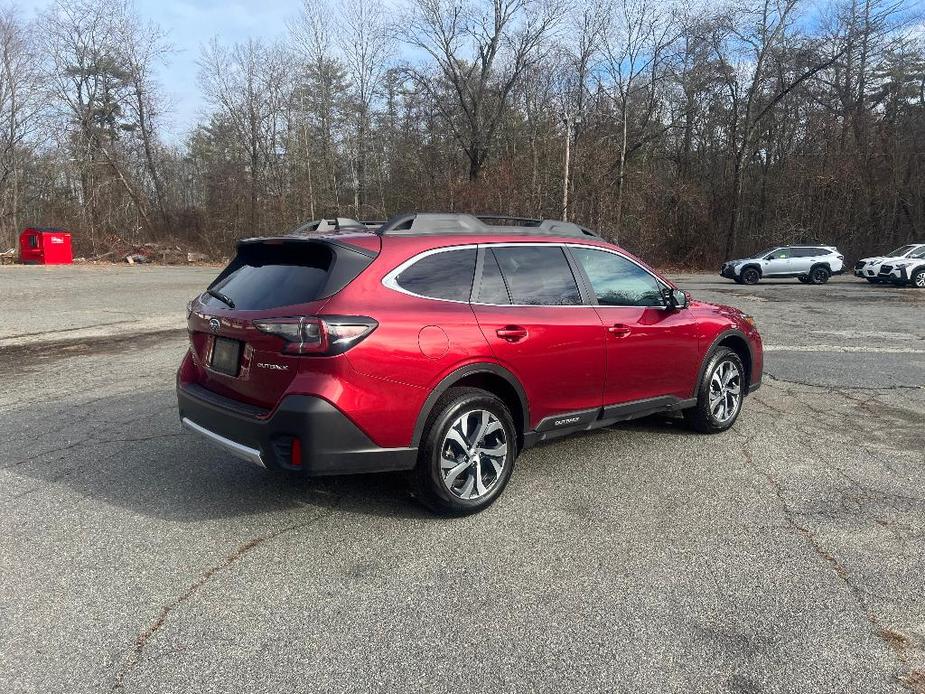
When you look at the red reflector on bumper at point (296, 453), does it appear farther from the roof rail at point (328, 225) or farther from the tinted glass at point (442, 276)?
the roof rail at point (328, 225)

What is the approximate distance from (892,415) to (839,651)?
4.36 m

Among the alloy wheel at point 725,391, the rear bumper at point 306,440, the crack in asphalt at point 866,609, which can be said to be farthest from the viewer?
the alloy wheel at point 725,391

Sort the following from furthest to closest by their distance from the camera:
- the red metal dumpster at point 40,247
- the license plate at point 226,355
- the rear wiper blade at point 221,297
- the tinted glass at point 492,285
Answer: the red metal dumpster at point 40,247 → the tinted glass at point 492,285 → the rear wiper blade at point 221,297 → the license plate at point 226,355

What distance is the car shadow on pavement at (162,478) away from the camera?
12.6 ft

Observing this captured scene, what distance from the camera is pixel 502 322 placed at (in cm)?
378

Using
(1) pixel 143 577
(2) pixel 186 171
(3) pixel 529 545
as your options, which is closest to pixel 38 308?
(1) pixel 143 577

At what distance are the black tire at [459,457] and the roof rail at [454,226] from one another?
101 centimetres

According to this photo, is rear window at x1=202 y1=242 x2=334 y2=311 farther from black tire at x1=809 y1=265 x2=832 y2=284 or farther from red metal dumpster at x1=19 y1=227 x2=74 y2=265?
red metal dumpster at x1=19 y1=227 x2=74 y2=265

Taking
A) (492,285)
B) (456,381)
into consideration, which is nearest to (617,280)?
(492,285)

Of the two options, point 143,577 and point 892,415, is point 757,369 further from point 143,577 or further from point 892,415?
point 143,577

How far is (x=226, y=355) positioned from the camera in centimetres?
361

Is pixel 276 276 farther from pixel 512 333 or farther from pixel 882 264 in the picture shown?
pixel 882 264

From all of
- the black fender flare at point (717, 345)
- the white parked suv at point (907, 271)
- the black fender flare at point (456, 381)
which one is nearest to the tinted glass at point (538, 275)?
the black fender flare at point (456, 381)

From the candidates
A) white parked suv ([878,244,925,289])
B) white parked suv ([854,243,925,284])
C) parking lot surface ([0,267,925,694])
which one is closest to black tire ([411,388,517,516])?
parking lot surface ([0,267,925,694])
